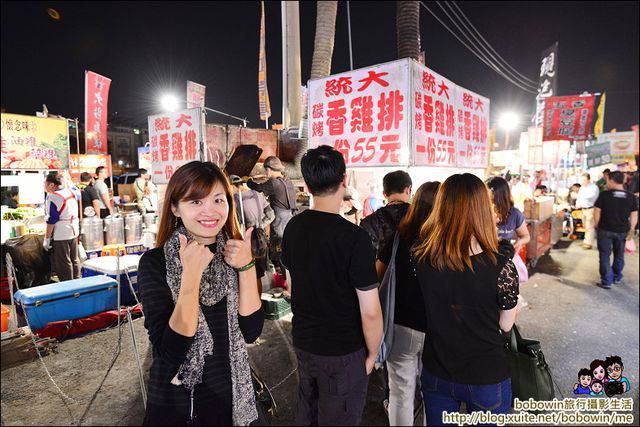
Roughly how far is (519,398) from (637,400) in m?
1.74

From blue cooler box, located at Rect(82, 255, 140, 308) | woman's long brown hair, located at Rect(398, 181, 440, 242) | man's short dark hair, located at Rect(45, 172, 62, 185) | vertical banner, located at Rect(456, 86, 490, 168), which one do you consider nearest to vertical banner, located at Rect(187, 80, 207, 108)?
man's short dark hair, located at Rect(45, 172, 62, 185)

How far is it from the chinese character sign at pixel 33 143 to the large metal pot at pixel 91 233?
3320 mm

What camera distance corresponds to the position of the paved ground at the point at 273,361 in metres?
3.33

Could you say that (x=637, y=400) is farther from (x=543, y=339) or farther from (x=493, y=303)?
(x=493, y=303)

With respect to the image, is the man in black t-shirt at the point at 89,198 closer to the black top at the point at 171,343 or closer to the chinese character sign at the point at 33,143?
the chinese character sign at the point at 33,143

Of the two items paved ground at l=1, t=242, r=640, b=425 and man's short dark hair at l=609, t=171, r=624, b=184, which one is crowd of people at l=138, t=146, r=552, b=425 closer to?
paved ground at l=1, t=242, r=640, b=425

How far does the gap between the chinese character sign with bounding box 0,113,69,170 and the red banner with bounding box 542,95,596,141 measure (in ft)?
57.9

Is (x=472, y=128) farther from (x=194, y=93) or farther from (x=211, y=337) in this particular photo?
(x=194, y=93)

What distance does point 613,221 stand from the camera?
7.00 metres

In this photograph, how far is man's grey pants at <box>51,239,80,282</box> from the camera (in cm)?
654

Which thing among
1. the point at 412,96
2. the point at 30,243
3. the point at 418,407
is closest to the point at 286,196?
the point at 412,96

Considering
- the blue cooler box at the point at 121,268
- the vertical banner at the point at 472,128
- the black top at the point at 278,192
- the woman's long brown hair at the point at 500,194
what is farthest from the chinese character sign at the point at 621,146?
the blue cooler box at the point at 121,268

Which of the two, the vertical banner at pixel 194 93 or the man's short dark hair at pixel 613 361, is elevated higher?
the vertical banner at pixel 194 93

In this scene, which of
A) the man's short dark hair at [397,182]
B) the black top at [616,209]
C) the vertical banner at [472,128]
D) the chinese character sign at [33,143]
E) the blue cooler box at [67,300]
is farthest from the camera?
the chinese character sign at [33,143]
